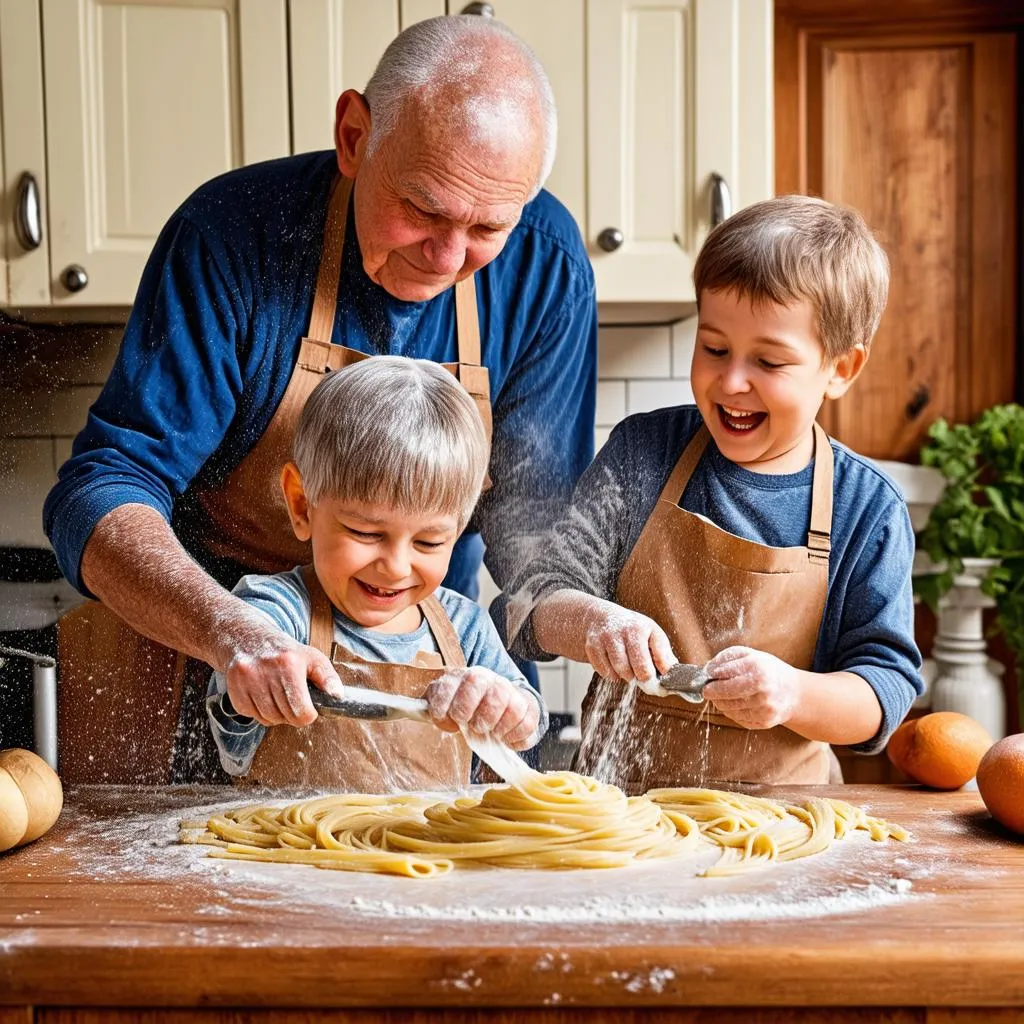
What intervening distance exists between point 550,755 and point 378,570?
0.30 metres

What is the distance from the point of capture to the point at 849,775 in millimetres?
1697

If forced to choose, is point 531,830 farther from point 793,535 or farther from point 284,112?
point 284,112

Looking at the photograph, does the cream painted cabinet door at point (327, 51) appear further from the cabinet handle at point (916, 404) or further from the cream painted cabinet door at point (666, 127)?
the cabinet handle at point (916, 404)

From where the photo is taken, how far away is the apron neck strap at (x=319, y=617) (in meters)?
1.13

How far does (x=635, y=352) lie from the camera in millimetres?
1527

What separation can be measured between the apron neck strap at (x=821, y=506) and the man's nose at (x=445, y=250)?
1.21 ft

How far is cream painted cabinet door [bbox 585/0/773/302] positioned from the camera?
1.65 metres

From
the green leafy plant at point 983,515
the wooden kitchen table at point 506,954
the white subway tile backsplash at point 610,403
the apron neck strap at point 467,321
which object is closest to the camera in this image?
the wooden kitchen table at point 506,954

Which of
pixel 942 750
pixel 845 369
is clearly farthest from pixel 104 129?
pixel 942 750

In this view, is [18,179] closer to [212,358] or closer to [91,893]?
[212,358]

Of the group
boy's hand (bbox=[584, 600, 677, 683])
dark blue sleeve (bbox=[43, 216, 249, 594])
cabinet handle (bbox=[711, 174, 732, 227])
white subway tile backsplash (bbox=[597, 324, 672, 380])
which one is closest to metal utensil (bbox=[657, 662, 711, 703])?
boy's hand (bbox=[584, 600, 677, 683])

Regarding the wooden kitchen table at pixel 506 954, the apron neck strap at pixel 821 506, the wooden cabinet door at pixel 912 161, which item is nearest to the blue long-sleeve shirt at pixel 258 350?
the apron neck strap at pixel 821 506

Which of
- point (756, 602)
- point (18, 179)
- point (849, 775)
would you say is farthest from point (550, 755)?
point (18, 179)

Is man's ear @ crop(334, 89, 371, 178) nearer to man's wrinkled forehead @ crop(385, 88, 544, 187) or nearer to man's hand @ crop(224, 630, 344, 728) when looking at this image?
man's wrinkled forehead @ crop(385, 88, 544, 187)
